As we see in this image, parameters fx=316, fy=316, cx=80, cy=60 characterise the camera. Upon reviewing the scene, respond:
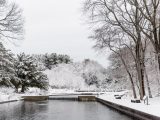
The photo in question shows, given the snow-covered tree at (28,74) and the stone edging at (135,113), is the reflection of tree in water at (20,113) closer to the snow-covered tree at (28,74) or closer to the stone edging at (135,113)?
the stone edging at (135,113)

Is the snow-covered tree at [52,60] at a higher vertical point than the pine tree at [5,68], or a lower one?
higher

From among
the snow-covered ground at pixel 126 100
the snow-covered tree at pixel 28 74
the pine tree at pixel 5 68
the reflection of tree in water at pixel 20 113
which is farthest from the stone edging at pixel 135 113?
the snow-covered tree at pixel 28 74

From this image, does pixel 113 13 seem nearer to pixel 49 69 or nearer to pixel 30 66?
pixel 30 66

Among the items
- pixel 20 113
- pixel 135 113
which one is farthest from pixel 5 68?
pixel 135 113

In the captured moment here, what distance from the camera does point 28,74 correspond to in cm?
6662

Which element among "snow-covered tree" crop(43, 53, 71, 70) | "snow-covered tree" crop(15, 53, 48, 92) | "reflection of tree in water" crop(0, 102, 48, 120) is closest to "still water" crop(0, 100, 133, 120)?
"reflection of tree in water" crop(0, 102, 48, 120)

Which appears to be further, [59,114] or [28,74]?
[28,74]

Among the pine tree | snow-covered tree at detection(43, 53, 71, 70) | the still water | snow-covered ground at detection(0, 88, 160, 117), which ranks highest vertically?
snow-covered tree at detection(43, 53, 71, 70)

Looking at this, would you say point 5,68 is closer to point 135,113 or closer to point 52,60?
point 135,113

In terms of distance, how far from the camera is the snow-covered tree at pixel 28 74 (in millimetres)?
66375

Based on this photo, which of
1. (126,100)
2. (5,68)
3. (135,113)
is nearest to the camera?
(135,113)

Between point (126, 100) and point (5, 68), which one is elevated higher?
point (5, 68)

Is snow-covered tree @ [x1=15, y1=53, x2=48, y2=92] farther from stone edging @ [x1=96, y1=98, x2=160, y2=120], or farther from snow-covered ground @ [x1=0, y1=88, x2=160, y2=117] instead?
stone edging @ [x1=96, y1=98, x2=160, y2=120]

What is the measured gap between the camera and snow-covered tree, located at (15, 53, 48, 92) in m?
66.4
